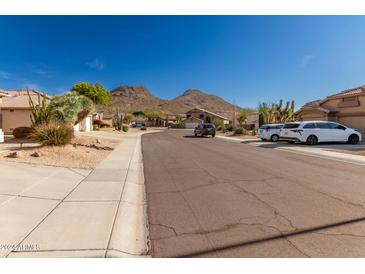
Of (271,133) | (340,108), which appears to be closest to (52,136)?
(271,133)

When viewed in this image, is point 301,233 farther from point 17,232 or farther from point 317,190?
point 17,232

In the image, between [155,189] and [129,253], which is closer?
[129,253]

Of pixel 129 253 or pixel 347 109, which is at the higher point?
pixel 347 109

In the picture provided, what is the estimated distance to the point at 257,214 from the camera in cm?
443

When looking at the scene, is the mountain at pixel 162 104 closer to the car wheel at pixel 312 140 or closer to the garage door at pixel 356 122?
the garage door at pixel 356 122

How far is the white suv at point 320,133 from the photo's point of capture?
17.5 m

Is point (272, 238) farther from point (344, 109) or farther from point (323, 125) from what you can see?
point (344, 109)

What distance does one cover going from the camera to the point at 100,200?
5062 mm

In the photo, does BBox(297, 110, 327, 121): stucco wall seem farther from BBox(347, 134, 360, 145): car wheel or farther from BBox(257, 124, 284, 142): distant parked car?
BBox(347, 134, 360, 145): car wheel

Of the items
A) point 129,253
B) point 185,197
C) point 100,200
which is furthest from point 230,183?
point 129,253

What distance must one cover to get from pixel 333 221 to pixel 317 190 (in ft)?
6.47

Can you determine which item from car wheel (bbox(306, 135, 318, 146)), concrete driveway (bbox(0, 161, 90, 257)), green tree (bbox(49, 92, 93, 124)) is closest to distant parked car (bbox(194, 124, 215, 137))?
car wheel (bbox(306, 135, 318, 146))

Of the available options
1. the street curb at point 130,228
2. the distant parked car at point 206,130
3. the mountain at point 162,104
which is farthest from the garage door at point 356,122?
the mountain at point 162,104

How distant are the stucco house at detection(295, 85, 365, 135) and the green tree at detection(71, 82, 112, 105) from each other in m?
43.7
